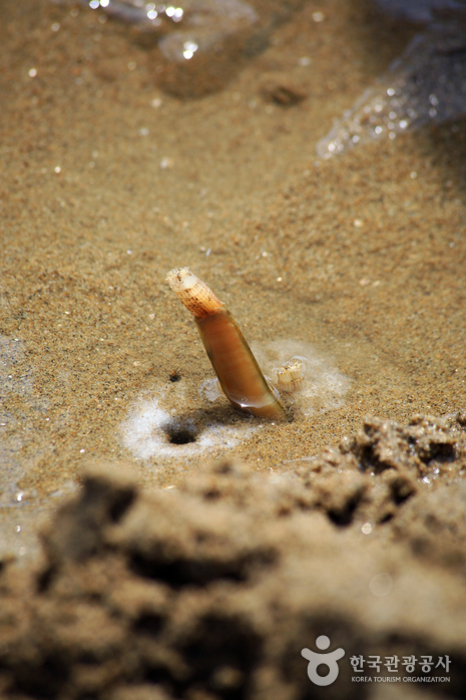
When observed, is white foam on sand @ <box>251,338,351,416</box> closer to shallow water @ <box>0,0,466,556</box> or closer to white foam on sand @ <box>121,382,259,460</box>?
shallow water @ <box>0,0,466,556</box>

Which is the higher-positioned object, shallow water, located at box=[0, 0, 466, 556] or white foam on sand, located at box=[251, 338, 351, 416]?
shallow water, located at box=[0, 0, 466, 556]

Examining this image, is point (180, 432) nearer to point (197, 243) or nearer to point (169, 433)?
point (169, 433)

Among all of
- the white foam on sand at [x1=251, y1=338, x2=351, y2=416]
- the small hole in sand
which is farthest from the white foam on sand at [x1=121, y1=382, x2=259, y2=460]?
the white foam on sand at [x1=251, y1=338, x2=351, y2=416]

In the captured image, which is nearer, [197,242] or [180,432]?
[180,432]

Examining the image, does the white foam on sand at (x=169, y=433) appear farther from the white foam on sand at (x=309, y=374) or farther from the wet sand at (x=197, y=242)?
the white foam on sand at (x=309, y=374)

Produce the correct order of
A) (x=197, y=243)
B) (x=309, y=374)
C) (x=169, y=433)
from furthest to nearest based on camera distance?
(x=197, y=243) → (x=309, y=374) → (x=169, y=433)

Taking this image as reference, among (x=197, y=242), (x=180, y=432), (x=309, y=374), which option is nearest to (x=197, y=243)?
(x=197, y=242)

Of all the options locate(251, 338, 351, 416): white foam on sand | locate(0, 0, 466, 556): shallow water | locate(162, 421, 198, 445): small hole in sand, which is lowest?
locate(162, 421, 198, 445): small hole in sand

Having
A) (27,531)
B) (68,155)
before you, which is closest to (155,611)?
(27,531)

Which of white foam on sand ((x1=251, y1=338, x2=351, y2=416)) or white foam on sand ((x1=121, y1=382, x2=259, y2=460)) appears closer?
white foam on sand ((x1=121, y1=382, x2=259, y2=460))
